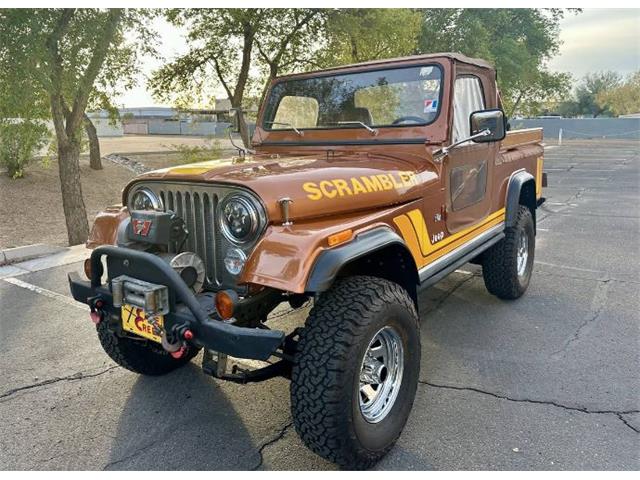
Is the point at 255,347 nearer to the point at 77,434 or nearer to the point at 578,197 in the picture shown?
the point at 77,434

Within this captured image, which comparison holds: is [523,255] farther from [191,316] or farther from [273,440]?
[191,316]

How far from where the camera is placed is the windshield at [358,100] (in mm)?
3516

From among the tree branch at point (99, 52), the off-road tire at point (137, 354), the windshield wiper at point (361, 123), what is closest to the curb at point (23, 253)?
the tree branch at point (99, 52)

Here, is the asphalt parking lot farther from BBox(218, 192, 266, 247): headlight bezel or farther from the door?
BBox(218, 192, 266, 247): headlight bezel

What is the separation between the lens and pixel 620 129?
3300 centimetres

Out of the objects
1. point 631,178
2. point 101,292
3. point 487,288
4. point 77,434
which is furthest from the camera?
point 631,178

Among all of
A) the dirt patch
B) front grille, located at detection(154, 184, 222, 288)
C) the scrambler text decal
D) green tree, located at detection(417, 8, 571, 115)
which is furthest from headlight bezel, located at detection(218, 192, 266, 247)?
green tree, located at detection(417, 8, 571, 115)

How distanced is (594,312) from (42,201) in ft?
35.7

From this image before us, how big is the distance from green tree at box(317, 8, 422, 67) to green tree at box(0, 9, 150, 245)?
12.2 ft

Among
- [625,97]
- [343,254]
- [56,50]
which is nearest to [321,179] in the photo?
[343,254]

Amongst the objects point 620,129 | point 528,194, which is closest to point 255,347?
point 528,194

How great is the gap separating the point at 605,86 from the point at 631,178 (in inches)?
1806

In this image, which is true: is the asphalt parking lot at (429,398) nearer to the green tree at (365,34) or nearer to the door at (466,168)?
the door at (466,168)

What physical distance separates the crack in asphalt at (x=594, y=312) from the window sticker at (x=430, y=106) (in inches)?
73.1
